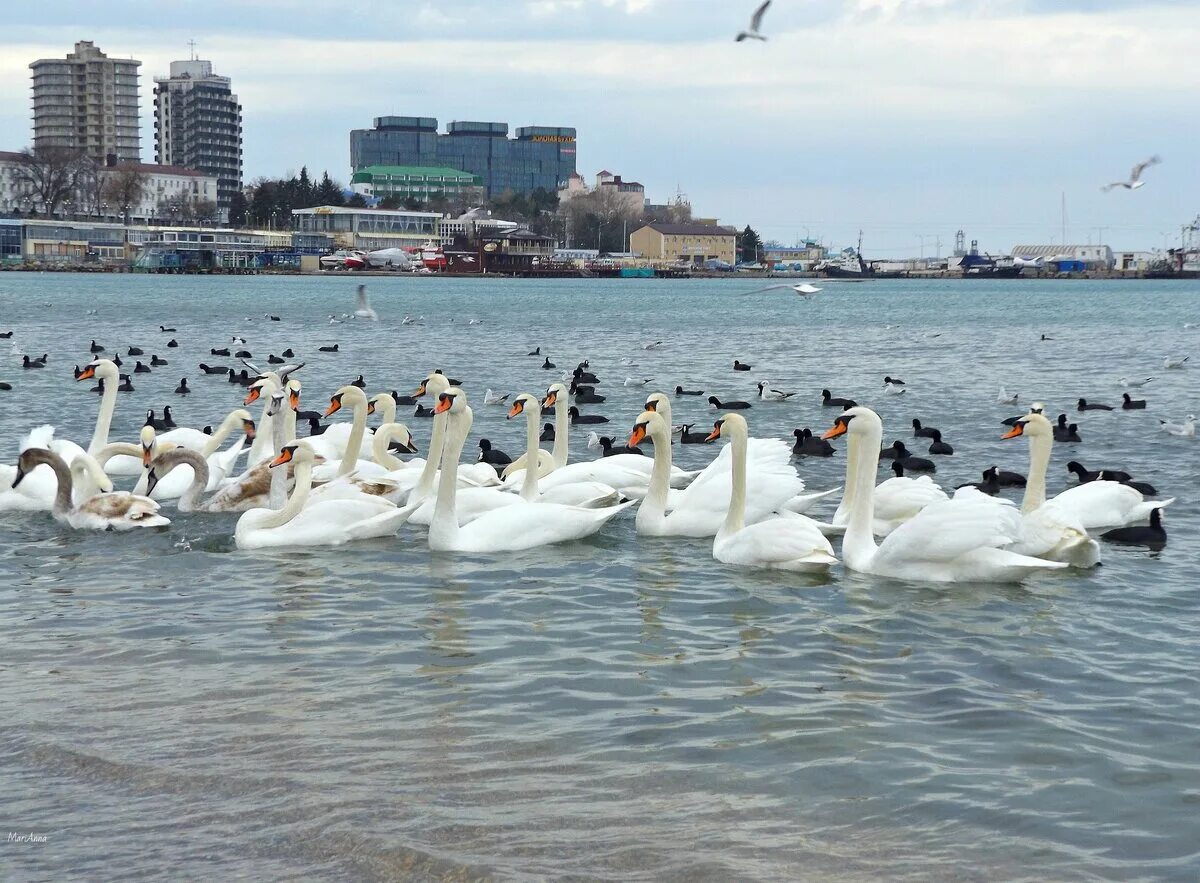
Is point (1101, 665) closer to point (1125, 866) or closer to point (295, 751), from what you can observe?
point (1125, 866)

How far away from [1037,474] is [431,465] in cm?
507

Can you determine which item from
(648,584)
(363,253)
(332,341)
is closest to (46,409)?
(648,584)

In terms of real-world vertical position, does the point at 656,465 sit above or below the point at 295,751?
above

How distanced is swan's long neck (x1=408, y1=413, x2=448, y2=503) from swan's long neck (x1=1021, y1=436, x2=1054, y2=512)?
490 centimetres

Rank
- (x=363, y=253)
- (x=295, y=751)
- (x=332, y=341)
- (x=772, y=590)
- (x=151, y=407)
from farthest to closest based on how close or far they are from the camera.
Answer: (x=363, y=253), (x=332, y=341), (x=151, y=407), (x=772, y=590), (x=295, y=751)

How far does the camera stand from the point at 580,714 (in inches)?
309

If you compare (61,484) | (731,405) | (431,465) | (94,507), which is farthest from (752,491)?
(731,405)

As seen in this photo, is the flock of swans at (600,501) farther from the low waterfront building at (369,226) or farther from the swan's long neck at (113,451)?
the low waterfront building at (369,226)

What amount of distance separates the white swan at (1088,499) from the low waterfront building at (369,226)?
17826 centimetres

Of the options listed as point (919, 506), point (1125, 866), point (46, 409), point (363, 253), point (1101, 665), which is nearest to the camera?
point (1125, 866)

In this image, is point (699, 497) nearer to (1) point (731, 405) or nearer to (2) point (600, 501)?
(2) point (600, 501)

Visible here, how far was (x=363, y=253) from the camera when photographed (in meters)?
181

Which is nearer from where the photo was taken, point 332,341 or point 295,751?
point 295,751

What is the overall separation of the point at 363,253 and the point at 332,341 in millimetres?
134113
